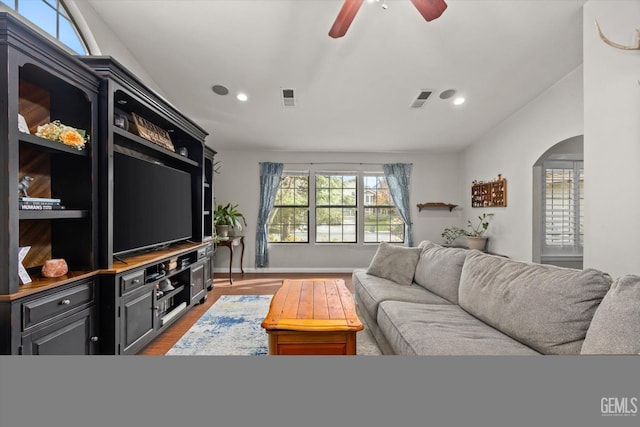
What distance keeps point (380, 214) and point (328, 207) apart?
104cm

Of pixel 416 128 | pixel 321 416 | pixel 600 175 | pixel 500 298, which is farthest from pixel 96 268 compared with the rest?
pixel 416 128

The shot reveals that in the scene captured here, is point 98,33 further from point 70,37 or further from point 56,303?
point 56,303

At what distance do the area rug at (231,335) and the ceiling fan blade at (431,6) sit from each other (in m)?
2.36

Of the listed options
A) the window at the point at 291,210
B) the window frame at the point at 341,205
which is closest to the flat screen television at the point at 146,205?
the window at the point at 291,210

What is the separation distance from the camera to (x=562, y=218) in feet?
12.4

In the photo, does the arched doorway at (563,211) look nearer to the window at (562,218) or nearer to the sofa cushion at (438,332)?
the window at (562,218)

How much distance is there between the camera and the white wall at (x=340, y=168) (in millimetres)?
5125

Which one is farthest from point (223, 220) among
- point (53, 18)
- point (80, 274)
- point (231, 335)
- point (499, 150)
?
point (499, 150)

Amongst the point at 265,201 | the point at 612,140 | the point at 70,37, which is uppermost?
the point at 70,37

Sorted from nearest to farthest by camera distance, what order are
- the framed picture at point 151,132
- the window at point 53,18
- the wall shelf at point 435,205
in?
1. the window at point 53,18
2. the framed picture at point 151,132
3. the wall shelf at point 435,205

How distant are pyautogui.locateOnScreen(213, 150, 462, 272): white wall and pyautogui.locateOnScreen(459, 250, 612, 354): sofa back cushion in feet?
11.3

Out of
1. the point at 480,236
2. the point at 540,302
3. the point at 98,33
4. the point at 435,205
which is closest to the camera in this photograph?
the point at 540,302

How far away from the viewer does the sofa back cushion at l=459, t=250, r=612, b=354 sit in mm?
1289

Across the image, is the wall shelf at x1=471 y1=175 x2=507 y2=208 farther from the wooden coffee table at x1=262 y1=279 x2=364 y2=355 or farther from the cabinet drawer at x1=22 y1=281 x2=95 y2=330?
the cabinet drawer at x1=22 y1=281 x2=95 y2=330
